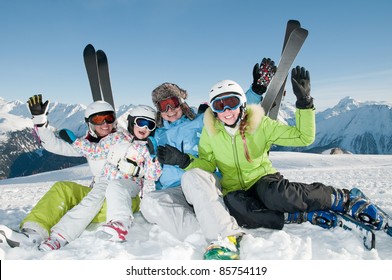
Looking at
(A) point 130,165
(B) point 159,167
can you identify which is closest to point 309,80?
(B) point 159,167

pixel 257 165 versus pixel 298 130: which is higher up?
pixel 298 130

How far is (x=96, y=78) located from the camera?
597 cm

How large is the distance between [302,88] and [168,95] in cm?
175

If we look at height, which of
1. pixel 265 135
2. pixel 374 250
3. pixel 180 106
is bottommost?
pixel 374 250

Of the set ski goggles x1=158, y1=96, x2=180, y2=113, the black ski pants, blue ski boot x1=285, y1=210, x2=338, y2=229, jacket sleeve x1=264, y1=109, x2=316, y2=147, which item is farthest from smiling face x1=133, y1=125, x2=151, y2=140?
blue ski boot x1=285, y1=210, x2=338, y2=229

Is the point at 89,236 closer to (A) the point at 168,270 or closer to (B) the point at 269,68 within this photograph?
(A) the point at 168,270

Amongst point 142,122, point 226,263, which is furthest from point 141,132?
point 226,263

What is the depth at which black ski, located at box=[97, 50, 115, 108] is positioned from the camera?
6020 millimetres

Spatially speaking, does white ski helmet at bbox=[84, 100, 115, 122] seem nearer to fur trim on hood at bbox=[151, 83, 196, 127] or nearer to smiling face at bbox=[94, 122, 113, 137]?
smiling face at bbox=[94, 122, 113, 137]

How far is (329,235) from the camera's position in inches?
118

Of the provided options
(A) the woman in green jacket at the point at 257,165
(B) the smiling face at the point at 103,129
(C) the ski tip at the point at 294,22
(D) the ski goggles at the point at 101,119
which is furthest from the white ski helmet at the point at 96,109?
(C) the ski tip at the point at 294,22

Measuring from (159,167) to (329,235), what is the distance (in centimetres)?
201

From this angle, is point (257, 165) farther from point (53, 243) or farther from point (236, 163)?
point (53, 243)

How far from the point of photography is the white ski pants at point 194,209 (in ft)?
8.88
